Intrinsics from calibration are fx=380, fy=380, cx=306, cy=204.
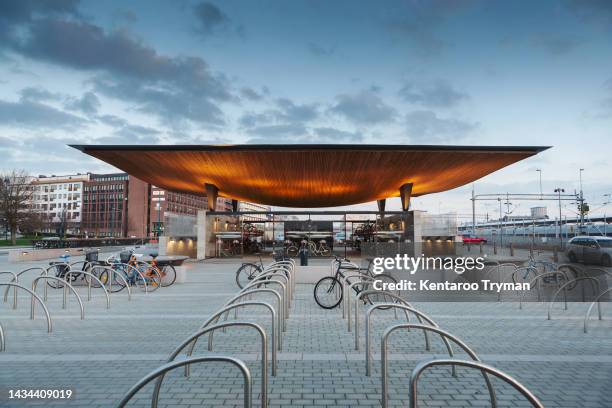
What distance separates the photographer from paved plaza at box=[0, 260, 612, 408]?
4059mm

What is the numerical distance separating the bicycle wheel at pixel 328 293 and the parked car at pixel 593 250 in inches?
693

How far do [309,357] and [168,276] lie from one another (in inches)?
381

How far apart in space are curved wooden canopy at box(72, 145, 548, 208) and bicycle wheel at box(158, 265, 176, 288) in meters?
8.00

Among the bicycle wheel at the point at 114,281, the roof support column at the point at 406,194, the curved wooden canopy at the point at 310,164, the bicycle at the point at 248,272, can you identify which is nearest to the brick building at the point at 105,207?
the curved wooden canopy at the point at 310,164

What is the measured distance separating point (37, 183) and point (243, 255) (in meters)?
117

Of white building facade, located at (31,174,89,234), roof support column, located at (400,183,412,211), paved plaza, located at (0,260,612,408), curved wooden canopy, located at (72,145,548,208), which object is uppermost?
white building facade, located at (31,174,89,234)

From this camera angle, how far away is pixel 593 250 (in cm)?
2003

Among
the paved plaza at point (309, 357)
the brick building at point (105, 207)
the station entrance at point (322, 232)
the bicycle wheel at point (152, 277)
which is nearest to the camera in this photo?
the paved plaza at point (309, 357)

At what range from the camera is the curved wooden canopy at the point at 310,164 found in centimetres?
1984

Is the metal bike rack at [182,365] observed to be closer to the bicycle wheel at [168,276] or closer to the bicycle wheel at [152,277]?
the bicycle wheel at [152,277]

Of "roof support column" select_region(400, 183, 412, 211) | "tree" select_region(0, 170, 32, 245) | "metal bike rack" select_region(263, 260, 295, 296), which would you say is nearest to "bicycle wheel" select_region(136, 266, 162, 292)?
"metal bike rack" select_region(263, 260, 295, 296)

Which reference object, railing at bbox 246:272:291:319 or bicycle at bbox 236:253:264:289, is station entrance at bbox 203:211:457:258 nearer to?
bicycle at bbox 236:253:264:289

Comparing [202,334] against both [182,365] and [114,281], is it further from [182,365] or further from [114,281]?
[114,281]

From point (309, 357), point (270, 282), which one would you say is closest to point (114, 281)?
point (270, 282)
